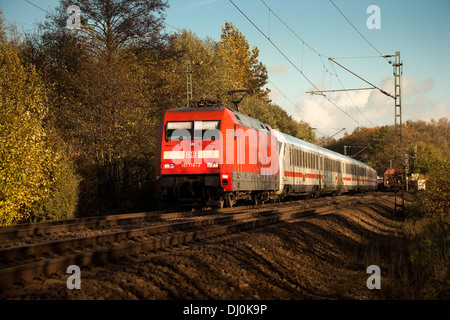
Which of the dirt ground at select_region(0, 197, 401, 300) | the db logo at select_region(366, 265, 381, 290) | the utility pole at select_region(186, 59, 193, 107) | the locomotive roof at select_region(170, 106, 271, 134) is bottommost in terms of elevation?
the db logo at select_region(366, 265, 381, 290)

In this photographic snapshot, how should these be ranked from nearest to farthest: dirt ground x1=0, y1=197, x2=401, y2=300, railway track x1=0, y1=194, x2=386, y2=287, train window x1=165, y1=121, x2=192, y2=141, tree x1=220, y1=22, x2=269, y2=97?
dirt ground x1=0, y1=197, x2=401, y2=300, railway track x1=0, y1=194, x2=386, y2=287, train window x1=165, y1=121, x2=192, y2=141, tree x1=220, y1=22, x2=269, y2=97

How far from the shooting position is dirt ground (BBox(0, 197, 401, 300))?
18.6 feet

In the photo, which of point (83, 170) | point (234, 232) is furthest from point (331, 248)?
point (83, 170)

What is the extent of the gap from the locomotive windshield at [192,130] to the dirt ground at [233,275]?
5917 mm

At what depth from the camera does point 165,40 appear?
27.6 meters

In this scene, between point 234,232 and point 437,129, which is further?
point 437,129

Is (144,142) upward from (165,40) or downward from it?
downward

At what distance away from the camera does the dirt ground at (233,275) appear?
5.66 m

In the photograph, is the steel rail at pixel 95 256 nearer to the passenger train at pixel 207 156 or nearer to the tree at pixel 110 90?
the passenger train at pixel 207 156

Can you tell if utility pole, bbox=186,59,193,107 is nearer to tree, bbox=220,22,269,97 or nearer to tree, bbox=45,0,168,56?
tree, bbox=45,0,168,56

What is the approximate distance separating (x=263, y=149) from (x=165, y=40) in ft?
35.4

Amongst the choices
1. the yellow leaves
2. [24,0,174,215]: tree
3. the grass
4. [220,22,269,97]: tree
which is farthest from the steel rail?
[220,22,269,97]: tree

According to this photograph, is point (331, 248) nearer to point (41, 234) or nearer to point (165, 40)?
point (41, 234)

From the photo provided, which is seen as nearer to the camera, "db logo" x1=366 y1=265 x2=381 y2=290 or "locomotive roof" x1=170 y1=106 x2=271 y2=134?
"db logo" x1=366 y1=265 x2=381 y2=290
